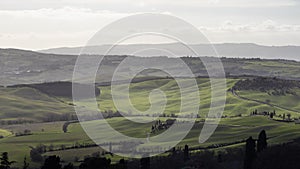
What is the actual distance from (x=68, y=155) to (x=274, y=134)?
163 feet

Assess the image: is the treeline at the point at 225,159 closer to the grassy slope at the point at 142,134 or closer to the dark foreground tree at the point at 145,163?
the dark foreground tree at the point at 145,163

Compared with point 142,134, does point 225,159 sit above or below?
below

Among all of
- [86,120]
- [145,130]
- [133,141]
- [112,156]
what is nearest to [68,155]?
[112,156]

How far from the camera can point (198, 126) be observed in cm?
16112

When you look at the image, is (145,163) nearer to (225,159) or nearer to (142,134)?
(225,159)

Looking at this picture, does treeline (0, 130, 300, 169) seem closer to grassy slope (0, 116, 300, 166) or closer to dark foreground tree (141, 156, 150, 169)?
dark foreground tree (141, 156, 150, 169)

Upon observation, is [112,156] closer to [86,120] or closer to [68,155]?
[68,155]

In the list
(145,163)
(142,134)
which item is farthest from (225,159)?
(142,134)

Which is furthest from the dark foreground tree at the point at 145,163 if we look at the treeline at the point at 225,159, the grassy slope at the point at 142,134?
the grassy slope at the point at 142,134

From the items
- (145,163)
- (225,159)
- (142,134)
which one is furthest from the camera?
(142,134)

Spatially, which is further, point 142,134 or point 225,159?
point 142,134

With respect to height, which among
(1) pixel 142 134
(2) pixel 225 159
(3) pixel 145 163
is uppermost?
(1) pixel 142 134

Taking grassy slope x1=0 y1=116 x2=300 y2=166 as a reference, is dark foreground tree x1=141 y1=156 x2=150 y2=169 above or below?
below

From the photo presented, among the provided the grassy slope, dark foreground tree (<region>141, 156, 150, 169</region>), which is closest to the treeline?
dark foreground tree (<region>141, 156, 150, 169</region>)
